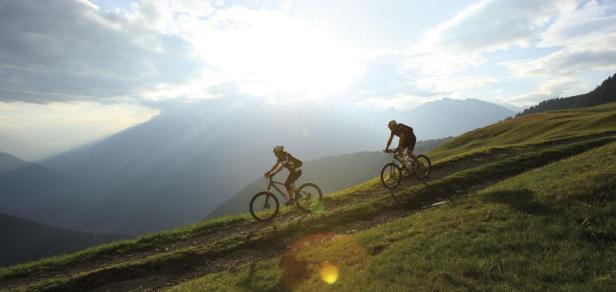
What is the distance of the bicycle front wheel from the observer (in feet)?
72.7

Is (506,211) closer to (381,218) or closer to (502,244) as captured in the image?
(502,244)

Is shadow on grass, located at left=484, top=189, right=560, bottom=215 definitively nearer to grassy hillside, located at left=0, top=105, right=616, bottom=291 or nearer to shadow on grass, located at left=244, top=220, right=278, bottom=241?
grassy hillside, located at left=0, top=105, right=616, bottom=291

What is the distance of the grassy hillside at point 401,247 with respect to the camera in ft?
30.8

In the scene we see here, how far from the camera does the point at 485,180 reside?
78.7 ft

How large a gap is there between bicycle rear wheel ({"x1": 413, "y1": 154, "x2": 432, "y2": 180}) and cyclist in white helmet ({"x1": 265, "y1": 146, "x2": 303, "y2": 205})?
877 centimetres

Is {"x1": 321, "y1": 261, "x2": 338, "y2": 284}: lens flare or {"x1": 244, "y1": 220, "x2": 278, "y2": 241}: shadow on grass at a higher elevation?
{"x1": 244, "y1": 220, "x2": 278, "y2": 241}: shadow on grass

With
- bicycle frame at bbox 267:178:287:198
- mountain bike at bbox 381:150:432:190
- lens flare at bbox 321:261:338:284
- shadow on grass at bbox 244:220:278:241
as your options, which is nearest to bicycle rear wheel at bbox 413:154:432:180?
mountain bike at bbox 381:150:432:190

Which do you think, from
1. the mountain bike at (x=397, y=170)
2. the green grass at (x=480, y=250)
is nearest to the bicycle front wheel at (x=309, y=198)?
the mountain bike at (x=397, y=170)

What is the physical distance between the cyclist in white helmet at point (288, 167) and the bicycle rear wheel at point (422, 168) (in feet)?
28.8

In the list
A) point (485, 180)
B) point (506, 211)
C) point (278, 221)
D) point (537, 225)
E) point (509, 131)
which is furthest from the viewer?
point (509, 131)

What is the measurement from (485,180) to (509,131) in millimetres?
42149

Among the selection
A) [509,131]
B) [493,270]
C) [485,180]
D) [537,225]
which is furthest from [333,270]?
[509,131]

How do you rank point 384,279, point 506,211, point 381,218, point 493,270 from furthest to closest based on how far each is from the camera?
A: 1. point 381,218
2. point 506,211
3. point 384,279
4. point 493,270

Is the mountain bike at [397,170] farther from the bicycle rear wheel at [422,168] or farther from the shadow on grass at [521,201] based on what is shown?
the shadow on grass at [521,201]
